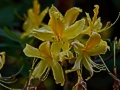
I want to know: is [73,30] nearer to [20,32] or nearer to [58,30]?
[58,30]

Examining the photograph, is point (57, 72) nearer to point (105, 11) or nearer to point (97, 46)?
point (97, 46)

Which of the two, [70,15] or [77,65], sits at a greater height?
[70,15]

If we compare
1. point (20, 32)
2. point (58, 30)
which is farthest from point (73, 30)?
point (20, 32)

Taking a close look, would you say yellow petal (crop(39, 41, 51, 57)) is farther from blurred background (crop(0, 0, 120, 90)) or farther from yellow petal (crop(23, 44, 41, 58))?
blurred background (crop(0, 0, 120, 90))

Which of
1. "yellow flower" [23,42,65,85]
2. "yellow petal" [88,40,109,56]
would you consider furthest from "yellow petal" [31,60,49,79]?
"yellow petal" [88,40,109,56]

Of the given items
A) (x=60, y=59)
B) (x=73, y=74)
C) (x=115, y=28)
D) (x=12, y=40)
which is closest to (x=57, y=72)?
(x=60, y=59)
